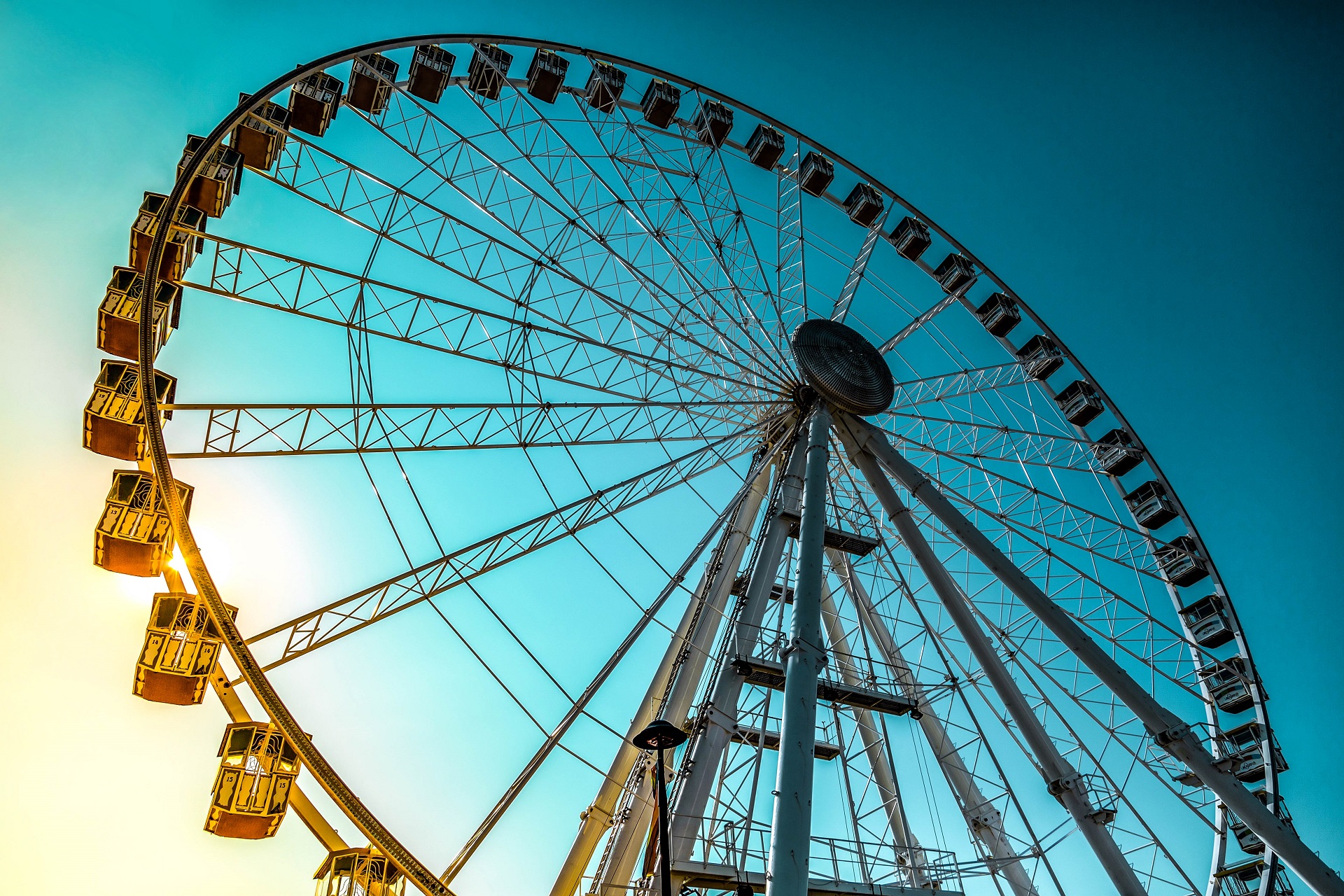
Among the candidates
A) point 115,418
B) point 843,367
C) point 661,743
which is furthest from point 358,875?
point 843,367

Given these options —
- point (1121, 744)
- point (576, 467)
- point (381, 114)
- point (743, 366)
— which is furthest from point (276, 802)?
point (1121, 744)

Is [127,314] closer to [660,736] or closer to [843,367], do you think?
[660,736]

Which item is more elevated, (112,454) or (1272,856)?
(112,454)

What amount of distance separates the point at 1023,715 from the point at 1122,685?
1703 millimetres

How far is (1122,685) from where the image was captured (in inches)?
517

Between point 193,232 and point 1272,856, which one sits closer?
point 193,232

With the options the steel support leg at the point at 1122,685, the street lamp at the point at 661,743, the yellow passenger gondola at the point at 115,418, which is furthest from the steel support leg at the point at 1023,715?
the yellow passenger gondola at the point at 115,418

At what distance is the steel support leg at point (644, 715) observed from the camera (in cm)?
1358

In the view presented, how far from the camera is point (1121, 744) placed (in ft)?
56.1

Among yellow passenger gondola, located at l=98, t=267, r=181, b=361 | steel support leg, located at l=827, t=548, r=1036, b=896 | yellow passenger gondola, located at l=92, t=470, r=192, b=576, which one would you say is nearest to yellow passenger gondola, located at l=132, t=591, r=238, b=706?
yellow passenger gondola, located at l=92, t=470, r=192, b=576

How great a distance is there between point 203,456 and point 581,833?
7888mm

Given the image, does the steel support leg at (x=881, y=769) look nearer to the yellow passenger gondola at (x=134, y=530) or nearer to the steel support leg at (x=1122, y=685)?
the steel support leg at (x=1122, y=685)

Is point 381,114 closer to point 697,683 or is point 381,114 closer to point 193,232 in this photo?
point 193,232

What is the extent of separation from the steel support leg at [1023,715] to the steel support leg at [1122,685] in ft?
1.97
